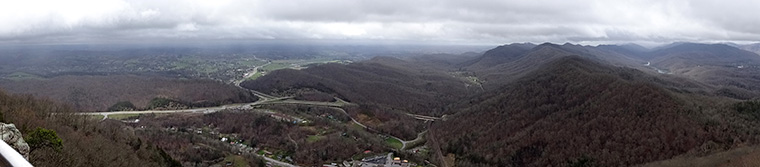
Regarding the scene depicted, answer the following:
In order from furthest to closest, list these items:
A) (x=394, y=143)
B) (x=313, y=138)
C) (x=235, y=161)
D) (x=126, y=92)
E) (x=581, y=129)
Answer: (x=126, y=92) → (x=394, y=143) → (x=313, y=138) → (x=581, y=129) → (x=235, y=161)

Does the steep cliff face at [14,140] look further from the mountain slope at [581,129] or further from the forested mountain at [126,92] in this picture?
the forested mountain at [126,92]

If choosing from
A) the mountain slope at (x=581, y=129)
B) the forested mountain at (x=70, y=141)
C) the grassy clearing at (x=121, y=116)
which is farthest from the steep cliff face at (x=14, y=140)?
the grassy clearing at (x=121, y=116)

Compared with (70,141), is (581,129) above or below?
below

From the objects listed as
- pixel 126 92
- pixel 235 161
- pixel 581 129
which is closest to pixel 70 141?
pixel 235 161

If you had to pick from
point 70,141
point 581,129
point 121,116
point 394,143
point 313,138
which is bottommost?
point 394,143

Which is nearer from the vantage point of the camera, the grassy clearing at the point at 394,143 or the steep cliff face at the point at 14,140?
the steep cliff face at the point at 14,140

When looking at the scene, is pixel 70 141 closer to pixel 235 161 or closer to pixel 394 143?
pixel 235 161

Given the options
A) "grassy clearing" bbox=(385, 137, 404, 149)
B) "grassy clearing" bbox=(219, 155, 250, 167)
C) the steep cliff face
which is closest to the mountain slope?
"grassy clearing" bbox=(385, 137, 404, 149)

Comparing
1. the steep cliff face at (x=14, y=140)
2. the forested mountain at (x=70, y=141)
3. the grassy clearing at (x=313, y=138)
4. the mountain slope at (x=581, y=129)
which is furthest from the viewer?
the grassy clearing at (x=313, y=138)

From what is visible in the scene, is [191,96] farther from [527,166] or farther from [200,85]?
[527,166]

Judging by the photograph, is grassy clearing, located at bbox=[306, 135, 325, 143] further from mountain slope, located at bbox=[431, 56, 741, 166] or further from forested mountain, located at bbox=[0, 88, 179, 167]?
forested mountain, located at bbox=[0, 88, 179, 167]
